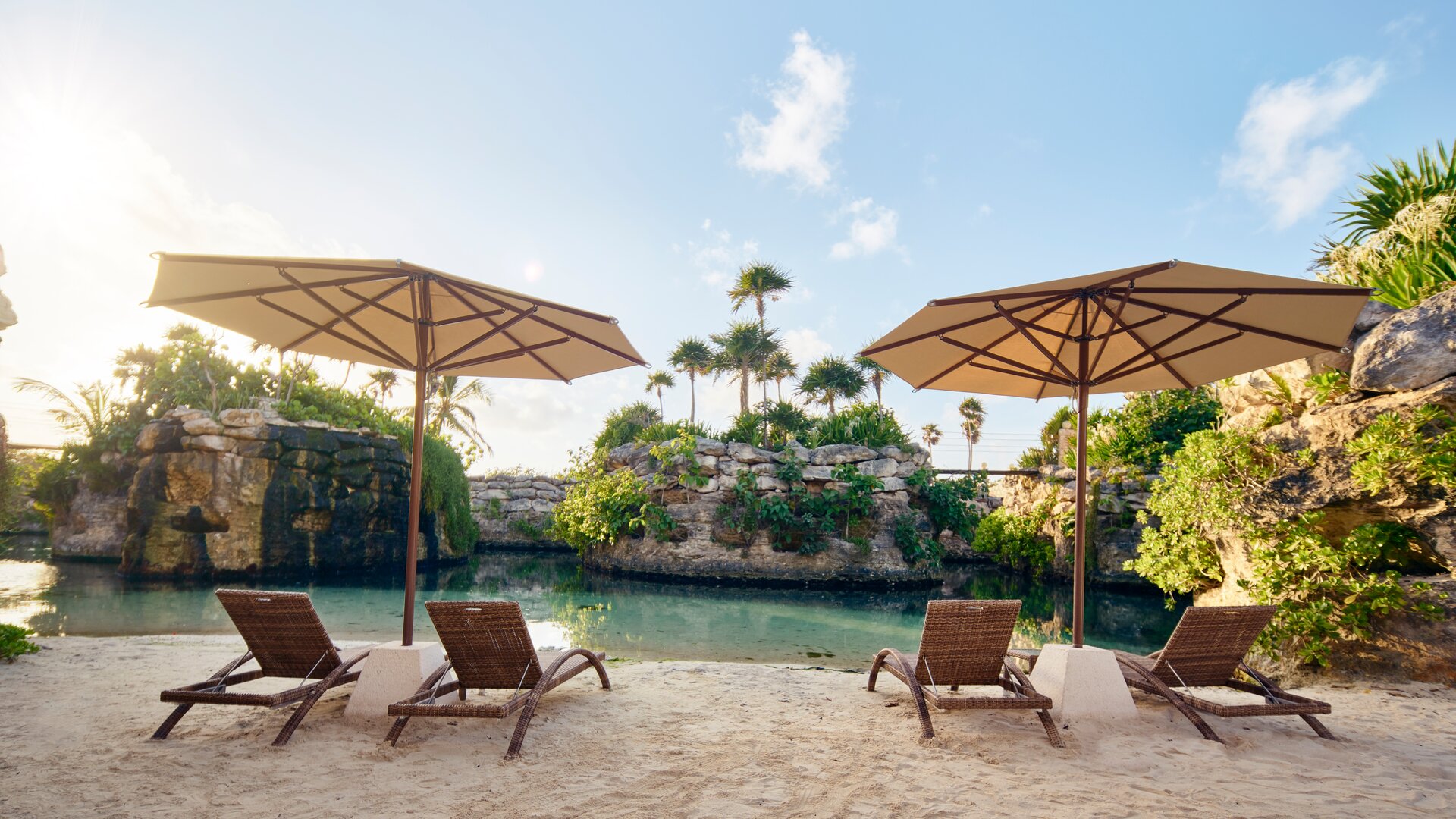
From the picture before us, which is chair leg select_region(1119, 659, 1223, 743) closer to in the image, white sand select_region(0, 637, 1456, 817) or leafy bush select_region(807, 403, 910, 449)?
white sand select_region(0, 637, 1456, 817)

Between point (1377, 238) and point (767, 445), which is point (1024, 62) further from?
point (767, 445)

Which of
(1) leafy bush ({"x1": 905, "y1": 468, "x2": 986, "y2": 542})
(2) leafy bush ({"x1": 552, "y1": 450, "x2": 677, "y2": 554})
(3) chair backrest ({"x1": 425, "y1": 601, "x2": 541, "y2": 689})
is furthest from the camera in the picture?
(1) leafy bush ({"x1": 905, "y1": 468, "x2": 986, "y2": 542})

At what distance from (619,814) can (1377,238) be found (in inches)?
335

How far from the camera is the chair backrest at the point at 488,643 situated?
11.1 feet

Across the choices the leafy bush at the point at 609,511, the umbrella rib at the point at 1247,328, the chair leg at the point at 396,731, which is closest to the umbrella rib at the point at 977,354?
the umbrella rib at the point at 1247,328

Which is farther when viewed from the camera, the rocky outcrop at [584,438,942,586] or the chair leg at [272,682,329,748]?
the rocky outcrop at [584,438,942,586]

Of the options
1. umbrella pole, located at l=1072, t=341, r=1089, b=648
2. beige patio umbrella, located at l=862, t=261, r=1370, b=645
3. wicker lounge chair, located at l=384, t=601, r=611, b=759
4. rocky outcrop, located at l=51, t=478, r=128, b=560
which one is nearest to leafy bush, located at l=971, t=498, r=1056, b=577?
beige patio umbrella, located at l=862, t=261, r=1370, b=645

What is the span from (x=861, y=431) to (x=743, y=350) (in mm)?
9841

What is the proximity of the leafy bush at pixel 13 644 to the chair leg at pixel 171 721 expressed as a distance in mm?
2629

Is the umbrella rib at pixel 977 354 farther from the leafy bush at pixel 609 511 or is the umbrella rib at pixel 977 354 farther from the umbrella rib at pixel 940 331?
the leafy bush at pixel 609 511

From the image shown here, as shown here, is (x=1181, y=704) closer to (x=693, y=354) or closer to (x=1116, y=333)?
(x=1116, y=333)

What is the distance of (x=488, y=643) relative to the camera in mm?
3467

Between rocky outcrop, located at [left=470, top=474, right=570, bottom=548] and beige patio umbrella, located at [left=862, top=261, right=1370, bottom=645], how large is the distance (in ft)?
57.2

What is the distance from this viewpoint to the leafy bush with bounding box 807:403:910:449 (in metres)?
15.6
